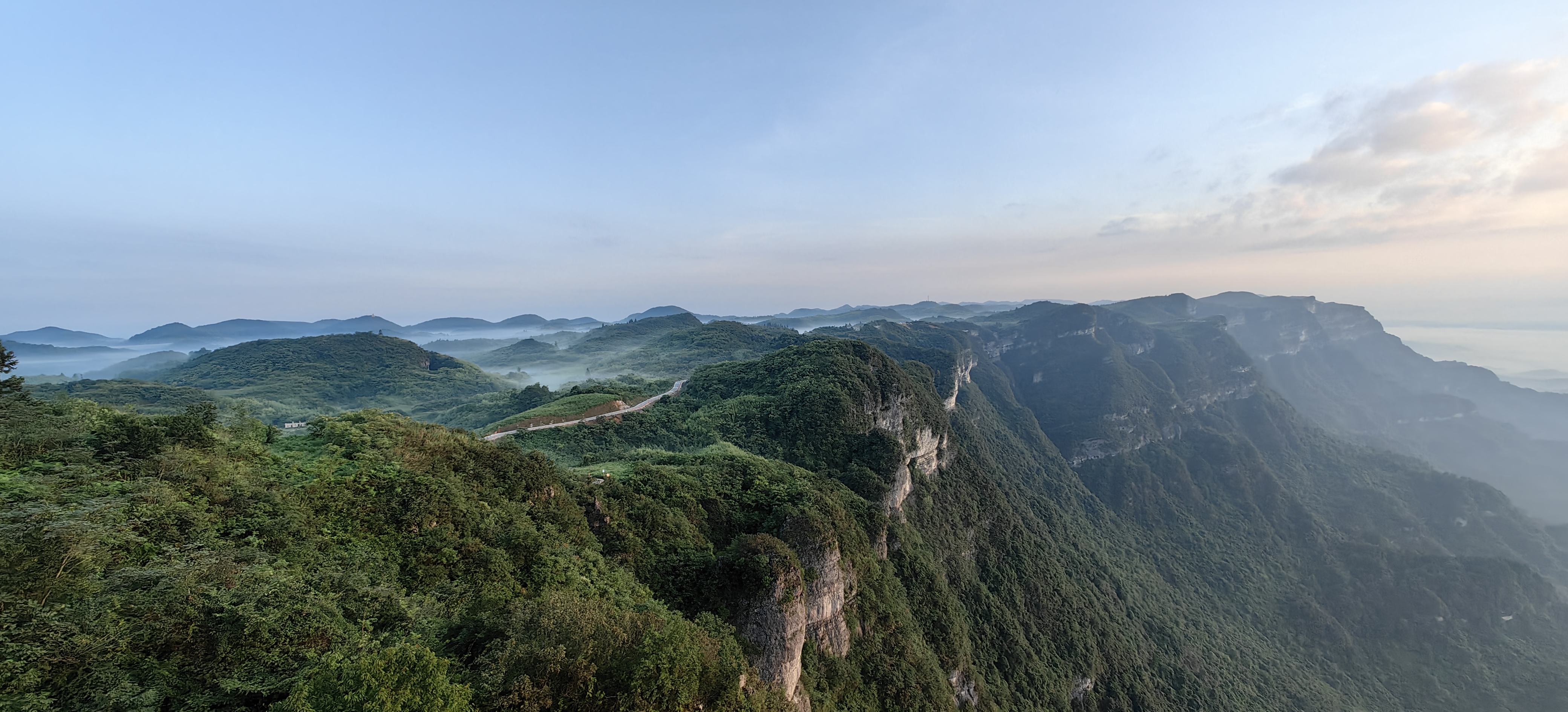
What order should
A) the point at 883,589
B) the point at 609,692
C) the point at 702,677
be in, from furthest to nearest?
the point at 883,589 < the point at 702,677 < the point at 609,692

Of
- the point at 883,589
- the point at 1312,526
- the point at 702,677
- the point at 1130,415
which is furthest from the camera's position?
the point at 1130,415

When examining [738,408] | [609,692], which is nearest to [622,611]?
[609,692]

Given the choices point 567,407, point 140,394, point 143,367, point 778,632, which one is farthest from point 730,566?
point 143,367

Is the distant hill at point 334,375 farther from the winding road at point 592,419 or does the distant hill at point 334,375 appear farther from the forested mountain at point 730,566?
the winding road at point 592,419

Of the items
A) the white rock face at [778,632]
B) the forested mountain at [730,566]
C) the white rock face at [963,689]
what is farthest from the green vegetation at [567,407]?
the white rock face at [963,689]

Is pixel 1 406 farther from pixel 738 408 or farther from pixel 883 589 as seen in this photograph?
pixel 738 408

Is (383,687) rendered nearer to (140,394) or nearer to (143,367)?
(140,394)
